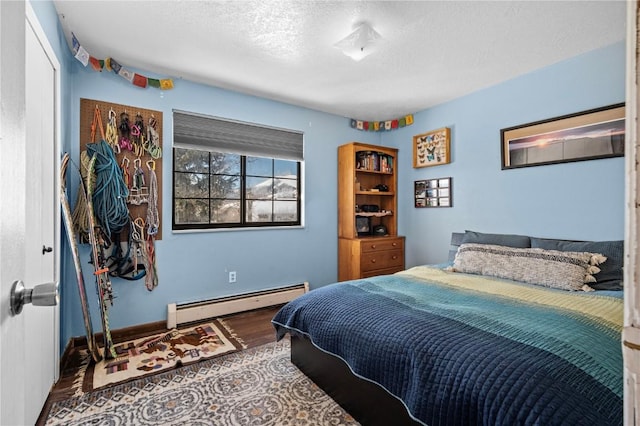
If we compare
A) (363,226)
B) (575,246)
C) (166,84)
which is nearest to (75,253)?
(166,84)

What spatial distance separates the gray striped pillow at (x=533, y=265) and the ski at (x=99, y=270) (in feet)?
9.37

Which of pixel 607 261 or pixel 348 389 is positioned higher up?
pixel 607 261

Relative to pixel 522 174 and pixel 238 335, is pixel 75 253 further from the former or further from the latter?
pixel 522 174

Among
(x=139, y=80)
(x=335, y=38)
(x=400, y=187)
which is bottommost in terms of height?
(x=400, y=187)

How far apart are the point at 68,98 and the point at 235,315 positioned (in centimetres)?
240

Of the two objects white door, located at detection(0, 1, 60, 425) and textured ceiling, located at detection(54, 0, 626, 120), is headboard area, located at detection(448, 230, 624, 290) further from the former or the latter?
white door, located at detection(0, 1, 60, 425)

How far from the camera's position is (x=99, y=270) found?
7.59 ft

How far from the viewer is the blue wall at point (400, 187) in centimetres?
250

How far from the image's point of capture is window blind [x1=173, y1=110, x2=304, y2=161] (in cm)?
307

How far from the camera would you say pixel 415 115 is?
13.3 ft

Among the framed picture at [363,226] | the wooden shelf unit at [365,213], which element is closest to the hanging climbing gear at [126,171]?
the wooden shelf unit at [365,213]

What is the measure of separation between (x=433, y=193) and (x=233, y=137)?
8.00 ft

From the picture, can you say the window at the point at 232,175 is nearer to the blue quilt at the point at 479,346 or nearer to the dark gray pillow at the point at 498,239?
the blue quilt at the point at 479,346

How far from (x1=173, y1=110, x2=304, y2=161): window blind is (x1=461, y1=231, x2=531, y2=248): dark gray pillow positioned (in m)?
2.08
